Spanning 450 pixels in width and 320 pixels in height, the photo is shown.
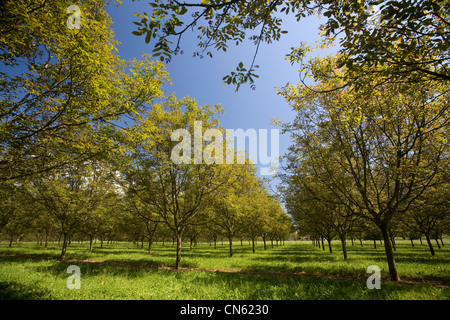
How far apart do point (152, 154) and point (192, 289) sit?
33.4 feet

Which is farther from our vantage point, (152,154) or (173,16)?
(152,154)

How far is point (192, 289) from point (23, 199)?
24.6m

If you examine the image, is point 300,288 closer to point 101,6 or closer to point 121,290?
point 121,290

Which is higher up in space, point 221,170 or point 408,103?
point 408,103

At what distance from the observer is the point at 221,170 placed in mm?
15914

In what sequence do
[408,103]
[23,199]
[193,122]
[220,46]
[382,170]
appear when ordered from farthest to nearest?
[23,199]
[193,122]
[382,170]
[408,103]
[220,46]

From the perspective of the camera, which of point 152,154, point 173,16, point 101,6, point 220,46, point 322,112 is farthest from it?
point 152,154

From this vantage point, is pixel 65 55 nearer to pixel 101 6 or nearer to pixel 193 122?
pixel 101 6

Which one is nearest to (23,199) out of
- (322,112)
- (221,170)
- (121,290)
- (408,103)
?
(121,290)

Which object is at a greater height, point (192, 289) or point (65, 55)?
point (65, 55)

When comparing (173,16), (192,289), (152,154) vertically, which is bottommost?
(192,289)

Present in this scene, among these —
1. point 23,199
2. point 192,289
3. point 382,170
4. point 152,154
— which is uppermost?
point 152,154

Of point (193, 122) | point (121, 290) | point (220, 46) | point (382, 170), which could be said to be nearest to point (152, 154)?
point (193, 122)
